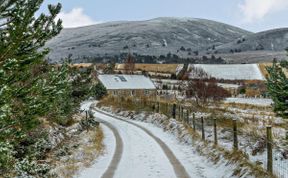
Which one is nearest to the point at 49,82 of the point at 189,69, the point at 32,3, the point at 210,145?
the point at 32,3

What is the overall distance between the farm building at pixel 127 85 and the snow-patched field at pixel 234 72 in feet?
164

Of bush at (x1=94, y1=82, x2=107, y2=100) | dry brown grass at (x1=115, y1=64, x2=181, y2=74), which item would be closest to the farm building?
bush at (x1=94, y1=82, x2=107, y2=100)

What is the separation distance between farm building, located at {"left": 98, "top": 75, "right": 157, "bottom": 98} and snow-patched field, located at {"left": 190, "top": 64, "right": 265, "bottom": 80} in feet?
164

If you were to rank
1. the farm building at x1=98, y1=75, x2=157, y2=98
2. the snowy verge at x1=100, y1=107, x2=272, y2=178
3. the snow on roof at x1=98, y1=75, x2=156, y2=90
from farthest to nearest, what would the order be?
1. the snow on roof at x1=98, y1=75, x2=156, y2=90
2. the farm building at x1=98, y1=75, x2=157, y2=98
3. the snowy verge at x1=100, y1=107, x2=272, y2=178

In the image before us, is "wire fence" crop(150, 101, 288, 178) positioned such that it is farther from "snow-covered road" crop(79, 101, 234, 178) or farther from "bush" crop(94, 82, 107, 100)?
"bush" crop(94, 82, 107, 100)

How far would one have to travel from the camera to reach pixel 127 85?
342 feet

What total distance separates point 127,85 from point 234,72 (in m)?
77.5

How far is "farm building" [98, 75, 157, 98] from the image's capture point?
102188 millimetres

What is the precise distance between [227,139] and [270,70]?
27.7ft

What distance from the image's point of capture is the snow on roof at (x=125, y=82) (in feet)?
339

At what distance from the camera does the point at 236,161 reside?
15.6 m

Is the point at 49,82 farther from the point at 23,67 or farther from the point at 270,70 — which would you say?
the point at 270,70

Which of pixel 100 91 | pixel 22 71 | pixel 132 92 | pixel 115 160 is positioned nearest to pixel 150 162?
pixel 115 160

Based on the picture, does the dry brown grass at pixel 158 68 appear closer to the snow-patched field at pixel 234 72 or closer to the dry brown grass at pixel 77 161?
the snow-patched field at pixel 234 72
